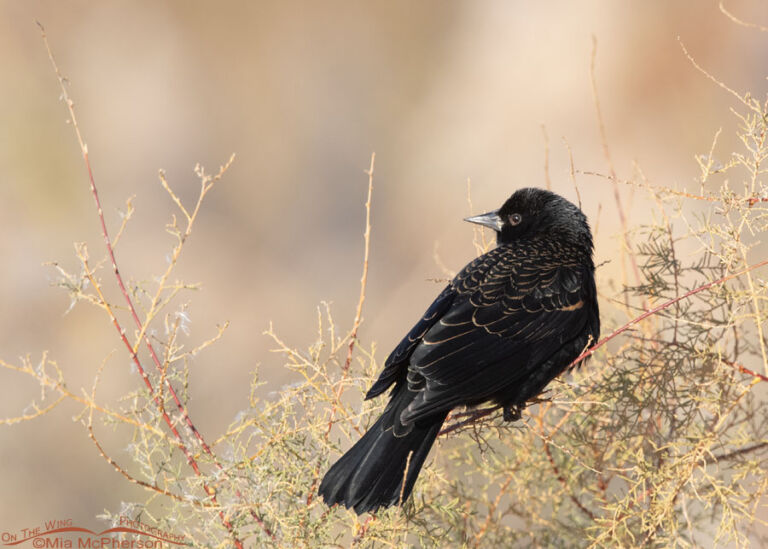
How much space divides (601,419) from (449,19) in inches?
348

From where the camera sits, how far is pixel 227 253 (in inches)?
368

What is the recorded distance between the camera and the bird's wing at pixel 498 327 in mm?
2537

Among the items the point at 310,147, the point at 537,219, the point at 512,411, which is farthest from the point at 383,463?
the point at 310,147

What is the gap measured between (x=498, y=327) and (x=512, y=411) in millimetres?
297

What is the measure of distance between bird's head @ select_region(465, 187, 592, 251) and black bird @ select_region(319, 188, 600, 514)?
0.09 meters

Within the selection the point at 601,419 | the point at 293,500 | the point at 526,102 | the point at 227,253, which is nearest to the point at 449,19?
the point at 526,102

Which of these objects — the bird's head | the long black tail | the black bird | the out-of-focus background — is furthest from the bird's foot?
the out-of-focus background

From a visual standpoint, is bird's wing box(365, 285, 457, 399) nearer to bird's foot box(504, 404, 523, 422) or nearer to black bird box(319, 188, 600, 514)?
black bird box(319, 188, 600, 514)

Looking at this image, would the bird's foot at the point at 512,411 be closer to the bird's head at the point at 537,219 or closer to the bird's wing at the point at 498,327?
the bird's wing at the point at 498,327

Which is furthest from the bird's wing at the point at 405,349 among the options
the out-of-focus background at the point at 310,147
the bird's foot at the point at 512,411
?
the out-of-focus background at the point at 310,147

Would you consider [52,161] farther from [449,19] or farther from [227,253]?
[449,19]

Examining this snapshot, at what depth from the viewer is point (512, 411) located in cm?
270

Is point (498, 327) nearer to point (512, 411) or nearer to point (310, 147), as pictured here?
point (512, 411)

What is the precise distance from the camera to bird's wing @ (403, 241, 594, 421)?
2537mm
